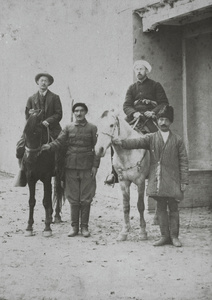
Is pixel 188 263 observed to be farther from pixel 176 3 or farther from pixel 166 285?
pixel 176 3

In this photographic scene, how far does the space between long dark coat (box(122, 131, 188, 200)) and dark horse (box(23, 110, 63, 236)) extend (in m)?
1.77

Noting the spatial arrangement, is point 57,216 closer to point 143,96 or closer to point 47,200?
point 47,200

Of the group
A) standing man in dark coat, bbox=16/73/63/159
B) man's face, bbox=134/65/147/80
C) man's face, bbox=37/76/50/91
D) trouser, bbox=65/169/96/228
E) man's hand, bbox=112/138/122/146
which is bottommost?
trouser, bbox=65/169/96/228

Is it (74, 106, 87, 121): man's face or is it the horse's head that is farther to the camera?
(74, 106, 87, 121): man's face

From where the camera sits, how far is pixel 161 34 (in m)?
10.2

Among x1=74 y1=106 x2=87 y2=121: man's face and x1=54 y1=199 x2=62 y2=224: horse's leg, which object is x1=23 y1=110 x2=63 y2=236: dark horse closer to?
x1=74 y1=106 x2=87 y2=121: man's face

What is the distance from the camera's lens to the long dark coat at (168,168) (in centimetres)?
657

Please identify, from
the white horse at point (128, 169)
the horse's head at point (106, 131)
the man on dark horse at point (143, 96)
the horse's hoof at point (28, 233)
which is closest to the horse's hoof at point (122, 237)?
the white horse at point (128, 169)

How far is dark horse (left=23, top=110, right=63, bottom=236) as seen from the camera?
7.14m

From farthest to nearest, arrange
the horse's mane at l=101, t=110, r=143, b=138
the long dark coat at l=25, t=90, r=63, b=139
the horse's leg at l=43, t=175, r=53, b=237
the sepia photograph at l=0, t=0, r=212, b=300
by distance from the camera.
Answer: the long dark coat at l=25, t=90, r=63, b=139, the horse's leg at l=43, t=175, r=53, b=237, the horse's mane at l=101, t=110, r=143, b=138, the sepia photograph at l=0, t=0, r=212, b=300

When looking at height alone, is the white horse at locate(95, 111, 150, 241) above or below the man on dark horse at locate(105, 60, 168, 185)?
below

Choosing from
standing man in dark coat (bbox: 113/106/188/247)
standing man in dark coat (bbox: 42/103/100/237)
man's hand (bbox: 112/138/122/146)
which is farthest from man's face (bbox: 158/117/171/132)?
standing man in dark coat (bbox: 42/103/100/237)

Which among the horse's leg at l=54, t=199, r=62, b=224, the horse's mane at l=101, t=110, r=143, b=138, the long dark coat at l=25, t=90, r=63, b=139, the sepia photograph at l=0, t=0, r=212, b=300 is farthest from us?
the horse's leg at l=54, t=199, r=62, b=224

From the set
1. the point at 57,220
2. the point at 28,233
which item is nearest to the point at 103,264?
the point at 28,233
